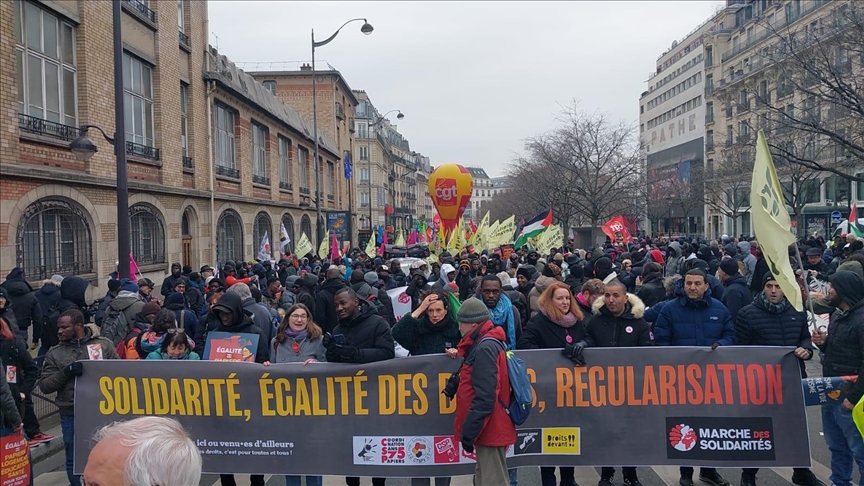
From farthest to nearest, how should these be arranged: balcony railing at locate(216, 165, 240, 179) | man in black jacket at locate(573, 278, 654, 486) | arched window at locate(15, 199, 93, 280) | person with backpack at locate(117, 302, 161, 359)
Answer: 1. balcony railing at locate(216, 165, 240, 179)
2. arched window at locate(15, 199, 93, 280)
3. person with backpack at locate(117, 302, 161, 359)
4. man in black jacket at locate(573, 278, 654, 486)

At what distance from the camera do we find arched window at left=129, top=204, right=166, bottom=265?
1812 centimetres

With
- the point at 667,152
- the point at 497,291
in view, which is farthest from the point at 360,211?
the point at 497,291

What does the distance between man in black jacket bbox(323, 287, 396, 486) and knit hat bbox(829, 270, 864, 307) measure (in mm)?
3555

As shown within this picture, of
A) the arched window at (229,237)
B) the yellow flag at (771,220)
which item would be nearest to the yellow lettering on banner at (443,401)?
the yellow flag at (771,220)

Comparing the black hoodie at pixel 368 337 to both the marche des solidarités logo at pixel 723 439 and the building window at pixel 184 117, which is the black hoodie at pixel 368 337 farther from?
the building window at pixel 184 117

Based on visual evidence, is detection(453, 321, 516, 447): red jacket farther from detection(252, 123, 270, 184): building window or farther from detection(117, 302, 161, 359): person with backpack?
detection(252, 123, 270, 184): building window

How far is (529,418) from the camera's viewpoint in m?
5.18

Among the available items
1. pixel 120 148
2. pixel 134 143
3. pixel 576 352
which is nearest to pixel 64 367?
pixel 576 352

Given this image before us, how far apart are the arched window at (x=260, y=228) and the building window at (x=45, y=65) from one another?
14976mm

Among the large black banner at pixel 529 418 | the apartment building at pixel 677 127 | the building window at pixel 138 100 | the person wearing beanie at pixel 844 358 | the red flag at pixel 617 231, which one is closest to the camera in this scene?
the person wearing beanie at pixel 844 358

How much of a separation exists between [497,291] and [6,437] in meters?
4.30

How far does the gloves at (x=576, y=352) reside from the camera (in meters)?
5.02

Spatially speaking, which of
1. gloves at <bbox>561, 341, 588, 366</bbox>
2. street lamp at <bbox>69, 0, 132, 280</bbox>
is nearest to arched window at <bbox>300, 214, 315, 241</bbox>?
street lamp at <bbox>69, 0, 132, 280</bbox>

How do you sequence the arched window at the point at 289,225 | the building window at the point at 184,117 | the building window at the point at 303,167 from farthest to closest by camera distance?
the building window at the point at 303,167 → the arched window at the point at 289,225 → the building window at the point at 184,117
